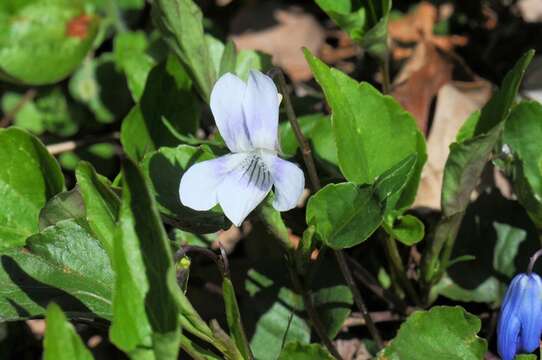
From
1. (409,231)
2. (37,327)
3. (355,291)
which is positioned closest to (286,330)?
(355,291)

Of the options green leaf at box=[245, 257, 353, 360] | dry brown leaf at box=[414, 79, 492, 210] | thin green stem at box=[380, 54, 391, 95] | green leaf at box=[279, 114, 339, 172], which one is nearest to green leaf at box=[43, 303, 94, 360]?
green leaf at box=[245, 257, 353, 360]

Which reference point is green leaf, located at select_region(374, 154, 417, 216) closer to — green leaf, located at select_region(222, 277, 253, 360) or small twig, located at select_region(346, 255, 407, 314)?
green leaf, located at select_region(222, 277, 253, 360)

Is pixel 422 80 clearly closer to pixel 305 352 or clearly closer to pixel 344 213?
pixel 344 213

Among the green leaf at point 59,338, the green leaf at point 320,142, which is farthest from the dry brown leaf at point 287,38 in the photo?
the green leaf at point 59,338

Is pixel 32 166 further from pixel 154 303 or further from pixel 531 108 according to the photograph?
pixel 531 108

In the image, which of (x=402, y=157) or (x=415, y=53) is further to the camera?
(x=415, y=53)

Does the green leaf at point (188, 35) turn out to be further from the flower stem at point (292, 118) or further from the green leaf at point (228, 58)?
the flower stem at point (292, 118)

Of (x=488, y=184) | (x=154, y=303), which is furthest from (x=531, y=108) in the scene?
(x=154, y=303)
